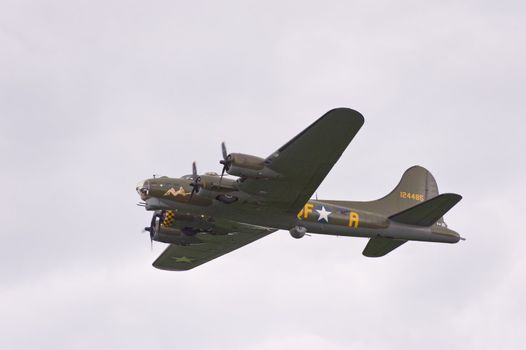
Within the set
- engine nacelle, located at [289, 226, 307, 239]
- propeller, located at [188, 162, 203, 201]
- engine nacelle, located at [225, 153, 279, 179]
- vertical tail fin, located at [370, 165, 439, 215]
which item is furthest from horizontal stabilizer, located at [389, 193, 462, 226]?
propeller, located at [188, 162, 203, 201]

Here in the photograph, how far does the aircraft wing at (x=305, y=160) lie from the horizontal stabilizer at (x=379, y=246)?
4.97 m

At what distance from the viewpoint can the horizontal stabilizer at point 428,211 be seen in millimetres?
33875

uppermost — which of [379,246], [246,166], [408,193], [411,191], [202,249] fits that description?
[246,166]

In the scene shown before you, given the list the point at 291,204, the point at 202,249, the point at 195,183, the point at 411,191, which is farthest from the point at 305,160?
the point at 202,249

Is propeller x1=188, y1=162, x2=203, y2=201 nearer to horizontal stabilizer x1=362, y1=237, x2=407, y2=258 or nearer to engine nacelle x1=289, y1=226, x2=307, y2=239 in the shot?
engine nacelle x1=289, y1=226, x2=307, y2=239

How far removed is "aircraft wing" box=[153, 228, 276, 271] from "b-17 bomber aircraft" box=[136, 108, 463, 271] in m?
0.09

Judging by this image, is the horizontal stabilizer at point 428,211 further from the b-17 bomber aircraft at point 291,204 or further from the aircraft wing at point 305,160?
the aircraft wing at point 305,160

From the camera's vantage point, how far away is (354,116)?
2914cm

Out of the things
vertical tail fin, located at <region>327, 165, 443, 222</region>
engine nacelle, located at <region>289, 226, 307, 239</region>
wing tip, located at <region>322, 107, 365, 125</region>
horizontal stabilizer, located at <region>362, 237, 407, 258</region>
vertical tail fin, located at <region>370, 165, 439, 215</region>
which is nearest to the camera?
wing tip, located at <region>322, 107, 365, 125</region>

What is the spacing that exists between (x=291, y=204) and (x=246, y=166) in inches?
128

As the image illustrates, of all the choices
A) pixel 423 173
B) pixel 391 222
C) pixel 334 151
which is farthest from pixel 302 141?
pixel 423 173

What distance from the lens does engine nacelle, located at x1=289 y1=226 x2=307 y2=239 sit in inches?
1342

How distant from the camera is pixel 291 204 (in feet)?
109

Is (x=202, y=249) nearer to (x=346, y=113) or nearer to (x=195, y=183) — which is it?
(x=195, y=183)
